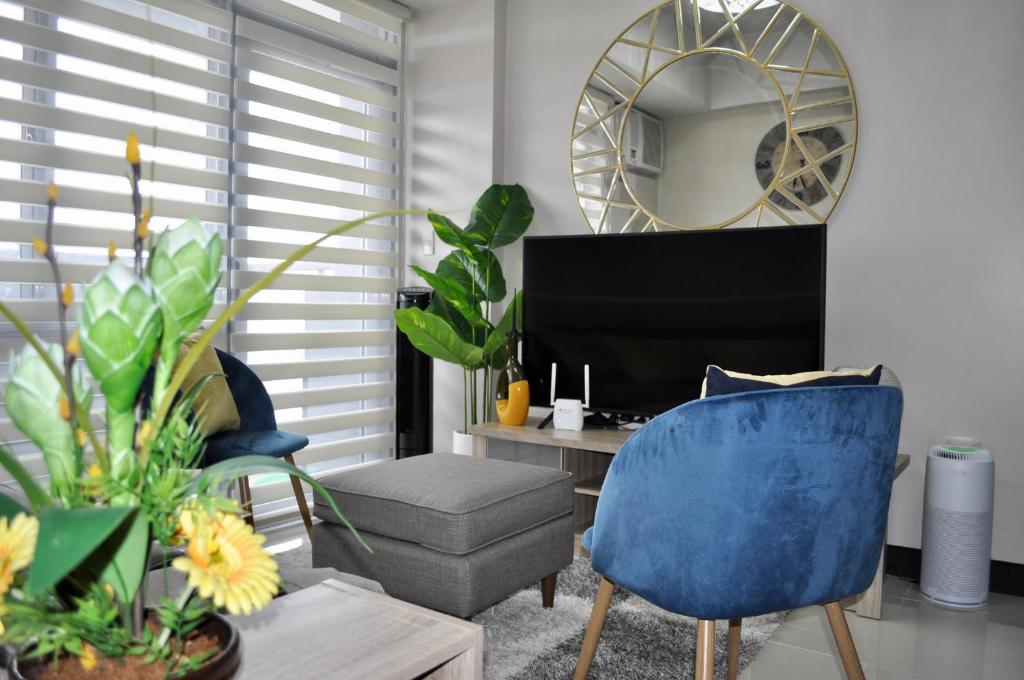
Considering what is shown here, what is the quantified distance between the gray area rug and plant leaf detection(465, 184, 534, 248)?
66.2 inches

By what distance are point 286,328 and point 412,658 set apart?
2.73m

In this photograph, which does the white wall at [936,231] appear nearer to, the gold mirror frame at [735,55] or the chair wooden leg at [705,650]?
the gold mirror frame at [735,55]

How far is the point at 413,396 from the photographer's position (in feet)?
13.1

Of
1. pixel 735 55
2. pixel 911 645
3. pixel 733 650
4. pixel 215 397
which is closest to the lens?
pixel 733 650

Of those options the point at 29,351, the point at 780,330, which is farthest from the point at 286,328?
the point at 29,351

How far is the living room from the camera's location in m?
0.81

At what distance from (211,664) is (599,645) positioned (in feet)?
5.51

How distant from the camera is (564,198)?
393cm

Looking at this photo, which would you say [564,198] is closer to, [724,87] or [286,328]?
[724,87]

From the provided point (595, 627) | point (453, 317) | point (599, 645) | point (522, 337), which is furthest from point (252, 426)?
point (595, 627)

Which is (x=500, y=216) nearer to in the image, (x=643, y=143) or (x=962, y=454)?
(x=643, y=143)

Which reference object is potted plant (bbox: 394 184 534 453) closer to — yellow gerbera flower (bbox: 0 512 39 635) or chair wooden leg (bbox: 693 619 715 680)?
chair wooden leg (bbox: 693 619 715 680)

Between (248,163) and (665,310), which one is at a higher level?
(248,163)

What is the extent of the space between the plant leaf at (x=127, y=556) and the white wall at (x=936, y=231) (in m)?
2.97
